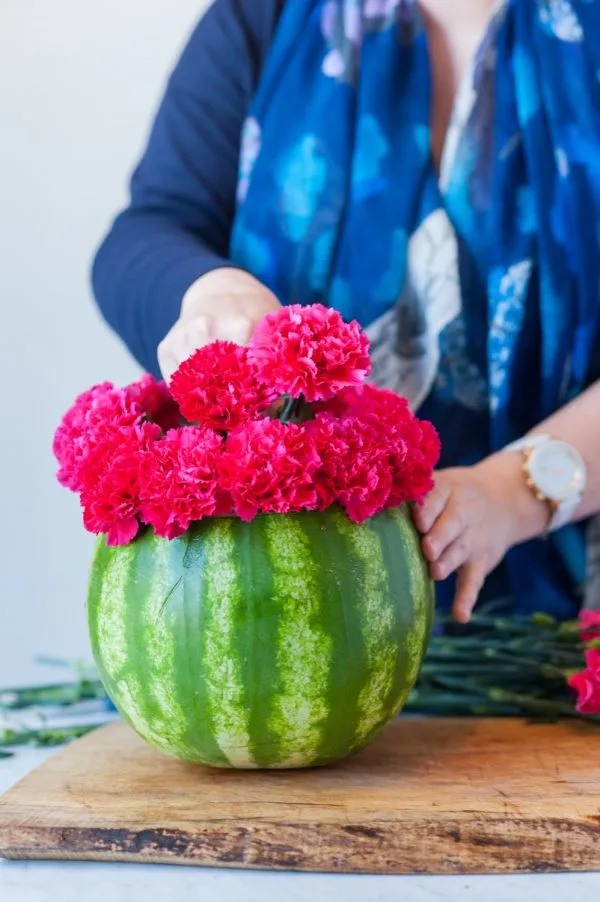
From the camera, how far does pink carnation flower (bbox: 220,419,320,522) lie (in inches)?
32.3

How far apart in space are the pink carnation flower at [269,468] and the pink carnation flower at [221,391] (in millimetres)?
18

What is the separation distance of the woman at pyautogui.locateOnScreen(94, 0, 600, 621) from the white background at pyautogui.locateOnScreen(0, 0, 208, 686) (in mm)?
649

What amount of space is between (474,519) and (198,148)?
2.30ft

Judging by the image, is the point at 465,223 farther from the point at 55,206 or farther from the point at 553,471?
the point at 55,206

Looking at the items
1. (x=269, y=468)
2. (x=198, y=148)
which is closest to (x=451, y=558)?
(x=269, y=468)

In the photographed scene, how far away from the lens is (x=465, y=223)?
1.35 metres

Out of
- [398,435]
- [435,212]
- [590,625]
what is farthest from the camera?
[435,212]

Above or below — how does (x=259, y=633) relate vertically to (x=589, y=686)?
above

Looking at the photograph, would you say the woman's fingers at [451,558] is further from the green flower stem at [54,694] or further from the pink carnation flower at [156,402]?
the green flower stem at [54,694]

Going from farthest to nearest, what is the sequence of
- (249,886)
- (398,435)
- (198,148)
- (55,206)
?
(55,206)
(198,148)
(398,435)
(249,886)

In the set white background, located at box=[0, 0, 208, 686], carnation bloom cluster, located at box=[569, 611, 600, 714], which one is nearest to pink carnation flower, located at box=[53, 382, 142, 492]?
carnation bloom cluster, located at box=[569, 611, 600, 714]

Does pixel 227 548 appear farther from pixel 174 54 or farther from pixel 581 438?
pixel 174 54

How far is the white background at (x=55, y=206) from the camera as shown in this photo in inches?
80.0

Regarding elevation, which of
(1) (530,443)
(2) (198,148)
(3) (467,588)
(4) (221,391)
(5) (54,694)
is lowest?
(5) (54,694)
